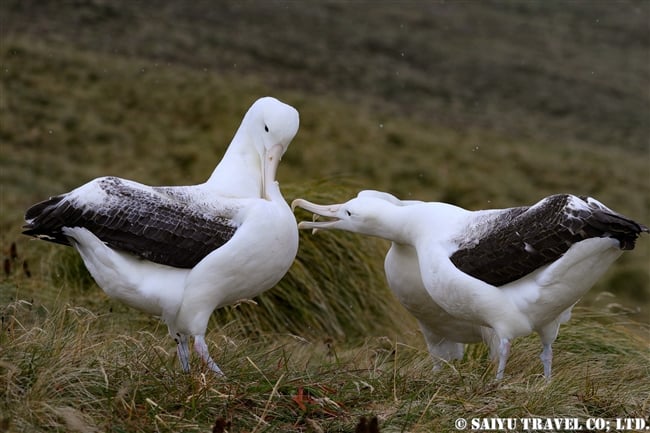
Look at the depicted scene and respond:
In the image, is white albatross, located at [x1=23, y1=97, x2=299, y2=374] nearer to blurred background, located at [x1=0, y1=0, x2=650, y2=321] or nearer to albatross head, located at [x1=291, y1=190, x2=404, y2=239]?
albatross head, located at [x1=291, y1=190, x2=404, y2=239]

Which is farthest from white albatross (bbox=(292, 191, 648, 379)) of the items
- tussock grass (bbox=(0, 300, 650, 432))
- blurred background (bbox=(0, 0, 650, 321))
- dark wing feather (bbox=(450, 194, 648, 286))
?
blurred background (bbox=(0, 0, 650, 321))

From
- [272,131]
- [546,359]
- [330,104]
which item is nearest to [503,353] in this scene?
[546,359]

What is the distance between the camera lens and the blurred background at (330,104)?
16.9 m

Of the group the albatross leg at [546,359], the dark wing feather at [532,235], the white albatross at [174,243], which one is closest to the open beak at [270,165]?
the white albatross at [174,243]

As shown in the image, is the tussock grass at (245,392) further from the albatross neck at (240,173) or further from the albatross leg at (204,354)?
the albatross neck at (240,173)

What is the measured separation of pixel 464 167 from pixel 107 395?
1904cm

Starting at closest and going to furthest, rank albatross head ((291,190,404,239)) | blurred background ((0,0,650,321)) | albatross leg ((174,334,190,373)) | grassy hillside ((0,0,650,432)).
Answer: grassy hillside ((0,0,650,432)) < albatross leg ((174,334,190,373)) < albatross head ((291,190,404,239)) < blurred background ((0,0,650,321))

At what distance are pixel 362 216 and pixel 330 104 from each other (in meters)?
20.8

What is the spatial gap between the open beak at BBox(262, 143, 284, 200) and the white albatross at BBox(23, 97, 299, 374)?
0.71 feet

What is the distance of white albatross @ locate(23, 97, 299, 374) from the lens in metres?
4.58

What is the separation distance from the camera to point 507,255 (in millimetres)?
4777

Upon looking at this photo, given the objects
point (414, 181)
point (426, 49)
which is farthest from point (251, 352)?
point (426, 49)

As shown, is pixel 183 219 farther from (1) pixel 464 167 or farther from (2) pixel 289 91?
(2) pixel 289 91

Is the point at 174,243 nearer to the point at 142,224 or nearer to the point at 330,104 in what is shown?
the point at 142,224
